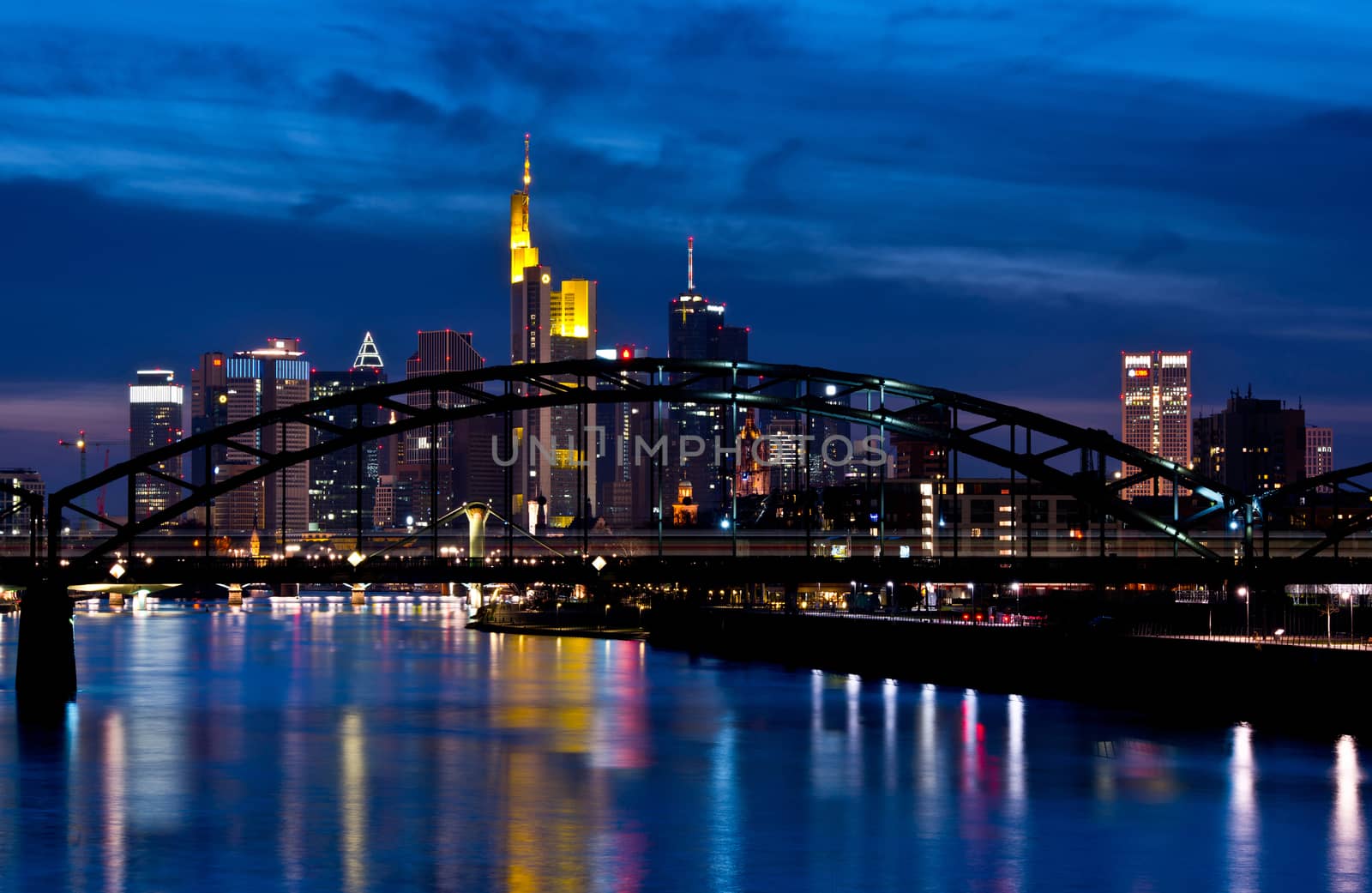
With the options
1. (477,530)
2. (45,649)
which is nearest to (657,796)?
(45,649)

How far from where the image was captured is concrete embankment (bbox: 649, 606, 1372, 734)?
62506 millimetres

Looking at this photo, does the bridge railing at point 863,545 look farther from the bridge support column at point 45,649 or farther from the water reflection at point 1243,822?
the water reflection at point 1243,822

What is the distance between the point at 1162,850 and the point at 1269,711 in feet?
76.6

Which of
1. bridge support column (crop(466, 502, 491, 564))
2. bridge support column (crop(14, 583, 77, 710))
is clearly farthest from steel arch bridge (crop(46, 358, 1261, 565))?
bridge support column (crop(466, 502, 491, 564))

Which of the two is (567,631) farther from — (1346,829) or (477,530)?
(1346,829)

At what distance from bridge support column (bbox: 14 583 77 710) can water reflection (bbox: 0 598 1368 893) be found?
5.21ft

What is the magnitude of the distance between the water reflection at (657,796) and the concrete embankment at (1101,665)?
238 cm

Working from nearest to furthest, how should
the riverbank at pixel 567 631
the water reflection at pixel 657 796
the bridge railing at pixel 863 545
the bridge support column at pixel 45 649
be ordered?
the water reflection at pixel 657 796 → the bridge support column at pixel 45 649 → the bridge railing at pixel 863 545 → the riverbank at pixel 567 631

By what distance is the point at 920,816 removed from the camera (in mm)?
48812

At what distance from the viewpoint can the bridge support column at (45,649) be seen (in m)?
72.8

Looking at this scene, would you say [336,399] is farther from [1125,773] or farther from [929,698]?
[1125,773]

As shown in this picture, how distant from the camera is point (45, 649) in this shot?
75.8m

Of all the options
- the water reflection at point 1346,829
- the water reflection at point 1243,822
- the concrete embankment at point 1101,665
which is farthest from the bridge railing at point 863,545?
the water reflection at point 1346,829

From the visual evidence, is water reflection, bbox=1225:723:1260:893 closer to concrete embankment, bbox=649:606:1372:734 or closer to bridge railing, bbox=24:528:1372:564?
concrete embankment, bbox=649:606:1372:734
